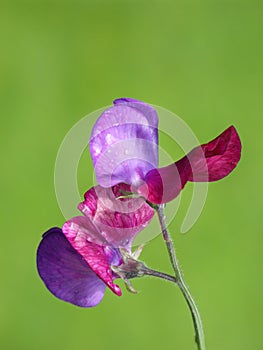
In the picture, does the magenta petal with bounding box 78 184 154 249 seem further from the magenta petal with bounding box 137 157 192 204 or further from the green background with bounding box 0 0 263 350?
the green background with bounding box 0 0 263 350

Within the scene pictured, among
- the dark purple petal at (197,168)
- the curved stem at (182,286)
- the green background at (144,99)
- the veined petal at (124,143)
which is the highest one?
the green background at (144,99)

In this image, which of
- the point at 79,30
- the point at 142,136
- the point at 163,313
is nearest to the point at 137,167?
the point at 142,136

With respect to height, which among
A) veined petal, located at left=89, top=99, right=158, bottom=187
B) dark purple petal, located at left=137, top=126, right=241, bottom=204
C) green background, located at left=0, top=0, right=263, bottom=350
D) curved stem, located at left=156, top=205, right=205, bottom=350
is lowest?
curved stem, located at left=156, top=205, right=205, bottom=350

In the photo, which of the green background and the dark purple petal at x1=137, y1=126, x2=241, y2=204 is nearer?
the dark purple petal at x1=137, y1=126, x2=241, y2=204

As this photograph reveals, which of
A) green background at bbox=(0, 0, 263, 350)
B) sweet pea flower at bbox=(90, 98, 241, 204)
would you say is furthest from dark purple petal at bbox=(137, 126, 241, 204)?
green background at bbox=(0, 0, 263, 350)

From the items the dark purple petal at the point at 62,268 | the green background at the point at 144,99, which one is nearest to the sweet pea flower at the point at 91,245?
the dark purple petal at the point at 62,268

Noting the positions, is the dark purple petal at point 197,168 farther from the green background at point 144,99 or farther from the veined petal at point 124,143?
the green background at point 144,99

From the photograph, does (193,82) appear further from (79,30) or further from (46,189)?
(46,189)
